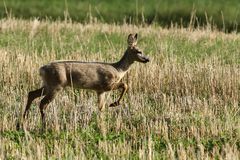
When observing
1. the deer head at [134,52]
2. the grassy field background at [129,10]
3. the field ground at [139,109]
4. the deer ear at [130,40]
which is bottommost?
the field ground at [139,109]

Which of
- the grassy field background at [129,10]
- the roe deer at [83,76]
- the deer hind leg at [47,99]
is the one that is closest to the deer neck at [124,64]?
the roe deer at [83,76]

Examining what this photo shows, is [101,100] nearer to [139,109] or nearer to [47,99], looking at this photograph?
[139,109]

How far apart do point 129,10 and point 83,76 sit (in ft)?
53.3

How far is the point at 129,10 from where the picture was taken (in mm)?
26453

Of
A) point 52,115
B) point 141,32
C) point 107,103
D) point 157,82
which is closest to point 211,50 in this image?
point 141,32

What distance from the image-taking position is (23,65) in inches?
521

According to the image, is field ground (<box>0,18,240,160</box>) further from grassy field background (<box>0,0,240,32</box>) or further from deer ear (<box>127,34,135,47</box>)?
grassy field background (<box>0,0,240,32</box>)

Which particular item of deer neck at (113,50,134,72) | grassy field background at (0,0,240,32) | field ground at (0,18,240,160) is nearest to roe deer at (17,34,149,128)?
deer neck at (113,50,134,72)

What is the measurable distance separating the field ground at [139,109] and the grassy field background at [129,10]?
797 centimetres

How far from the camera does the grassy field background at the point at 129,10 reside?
998 inches

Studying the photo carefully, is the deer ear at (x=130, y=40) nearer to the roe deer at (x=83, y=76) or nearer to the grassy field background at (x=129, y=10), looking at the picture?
the roe deer at (x=83, y=76)

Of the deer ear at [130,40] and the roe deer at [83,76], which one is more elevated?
the deer ear at [130,40]

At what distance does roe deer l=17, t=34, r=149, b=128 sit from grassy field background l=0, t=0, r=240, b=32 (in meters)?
13.9

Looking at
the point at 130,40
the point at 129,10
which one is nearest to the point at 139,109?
the point at 130,40
